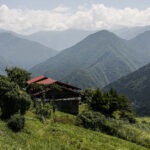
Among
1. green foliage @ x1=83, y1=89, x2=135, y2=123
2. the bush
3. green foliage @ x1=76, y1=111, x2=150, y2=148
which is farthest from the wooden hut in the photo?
the bush

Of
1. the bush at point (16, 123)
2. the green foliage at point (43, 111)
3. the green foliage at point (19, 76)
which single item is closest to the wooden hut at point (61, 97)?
the green foliage at point (43, 111)

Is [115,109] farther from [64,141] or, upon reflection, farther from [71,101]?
[64,141]

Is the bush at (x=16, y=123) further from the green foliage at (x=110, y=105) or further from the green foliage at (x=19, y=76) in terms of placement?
the green foliage at (x=19, y=76)

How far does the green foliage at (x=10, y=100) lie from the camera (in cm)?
2787

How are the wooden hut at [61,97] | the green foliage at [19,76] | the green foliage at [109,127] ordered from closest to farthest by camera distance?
the green foliage at [109,127] < the wooden hut at [61,97] < the green foliage at [19,76]

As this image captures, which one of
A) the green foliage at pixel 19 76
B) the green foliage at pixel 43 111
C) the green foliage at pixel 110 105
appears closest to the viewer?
the green foliage at pixel 43 111

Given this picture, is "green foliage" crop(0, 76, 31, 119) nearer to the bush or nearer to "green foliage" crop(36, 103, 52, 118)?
the bush

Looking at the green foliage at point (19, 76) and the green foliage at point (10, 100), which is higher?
the green foliage at point (19, 76)

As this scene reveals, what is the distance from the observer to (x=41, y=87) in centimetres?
4550

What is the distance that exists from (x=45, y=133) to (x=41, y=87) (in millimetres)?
18231

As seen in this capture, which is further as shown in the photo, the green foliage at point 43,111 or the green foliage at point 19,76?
the green foliage at point 19,76

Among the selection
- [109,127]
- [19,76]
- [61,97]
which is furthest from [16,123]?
[19,76]

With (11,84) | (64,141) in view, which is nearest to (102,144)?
(64,141)

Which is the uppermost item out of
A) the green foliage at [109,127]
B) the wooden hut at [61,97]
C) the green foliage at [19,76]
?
the green foliage at [19,76]
